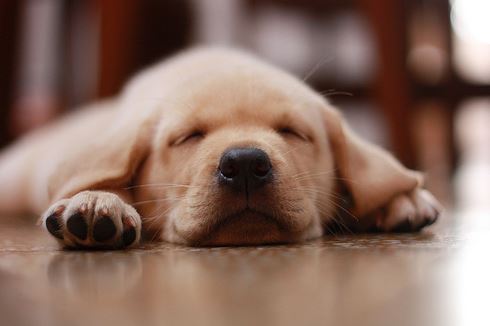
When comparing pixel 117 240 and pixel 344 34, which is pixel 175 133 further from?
pixel 344 34

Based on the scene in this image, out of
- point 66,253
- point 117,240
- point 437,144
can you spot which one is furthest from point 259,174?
point 437,144

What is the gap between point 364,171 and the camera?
2152 millimetres

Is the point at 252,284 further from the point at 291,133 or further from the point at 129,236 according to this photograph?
the point at 291,133

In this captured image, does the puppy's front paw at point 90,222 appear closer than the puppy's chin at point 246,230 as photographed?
Yes

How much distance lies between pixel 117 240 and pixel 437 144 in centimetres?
673

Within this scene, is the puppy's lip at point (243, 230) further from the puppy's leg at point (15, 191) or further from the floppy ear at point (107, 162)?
the puppy's leg at point (15, 191)

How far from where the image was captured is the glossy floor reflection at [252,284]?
907 millimetres

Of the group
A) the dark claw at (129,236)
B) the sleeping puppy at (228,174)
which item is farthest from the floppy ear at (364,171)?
the dark claw at (129,236)

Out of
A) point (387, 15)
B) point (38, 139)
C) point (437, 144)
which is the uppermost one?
point (387, 15)

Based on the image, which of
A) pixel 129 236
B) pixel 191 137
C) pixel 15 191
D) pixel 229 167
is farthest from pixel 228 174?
pixel 15 191

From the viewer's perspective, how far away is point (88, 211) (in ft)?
5.17

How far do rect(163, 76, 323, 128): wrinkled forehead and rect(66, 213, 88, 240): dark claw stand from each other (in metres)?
0.54

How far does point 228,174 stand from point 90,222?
1.13 feet

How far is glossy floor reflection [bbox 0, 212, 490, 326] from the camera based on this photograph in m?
0.91
